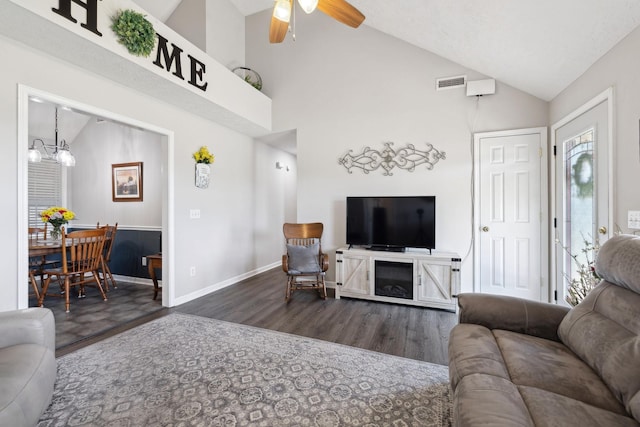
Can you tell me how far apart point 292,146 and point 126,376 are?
14.2 feet

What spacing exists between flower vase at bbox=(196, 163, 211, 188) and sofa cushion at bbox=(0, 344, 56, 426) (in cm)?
237

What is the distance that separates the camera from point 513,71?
9.22 feet

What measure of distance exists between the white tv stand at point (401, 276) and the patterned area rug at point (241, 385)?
123 centimetres

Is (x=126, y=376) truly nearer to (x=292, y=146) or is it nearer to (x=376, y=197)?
(x=376, y=197)

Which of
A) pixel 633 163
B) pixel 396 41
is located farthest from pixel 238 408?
pixel 396 41

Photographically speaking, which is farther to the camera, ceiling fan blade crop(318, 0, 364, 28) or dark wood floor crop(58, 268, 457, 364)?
dark wood floor crop(58, 268, 457, 364)

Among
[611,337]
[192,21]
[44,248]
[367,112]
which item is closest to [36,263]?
[44,248]

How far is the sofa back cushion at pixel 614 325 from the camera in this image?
1.00 metres

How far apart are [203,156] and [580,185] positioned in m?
4.11

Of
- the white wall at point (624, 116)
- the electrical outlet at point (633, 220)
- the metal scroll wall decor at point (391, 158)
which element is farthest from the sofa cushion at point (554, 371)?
the metal scroll wall decor at point (391, 158)

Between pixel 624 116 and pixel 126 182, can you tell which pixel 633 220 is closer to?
pixel 624 116

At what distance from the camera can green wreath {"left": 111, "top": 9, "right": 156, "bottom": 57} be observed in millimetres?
2197

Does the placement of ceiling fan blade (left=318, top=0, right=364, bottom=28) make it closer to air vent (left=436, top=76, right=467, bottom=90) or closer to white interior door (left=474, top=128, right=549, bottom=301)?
air vent (left=436, top=76, right=467, bottom=90)

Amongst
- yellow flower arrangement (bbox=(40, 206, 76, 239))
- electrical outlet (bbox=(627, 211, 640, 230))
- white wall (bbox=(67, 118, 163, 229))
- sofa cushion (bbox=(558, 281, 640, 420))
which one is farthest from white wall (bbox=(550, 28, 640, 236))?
yellow flower arrangement (bbox=(40, 206, 76, 239))
